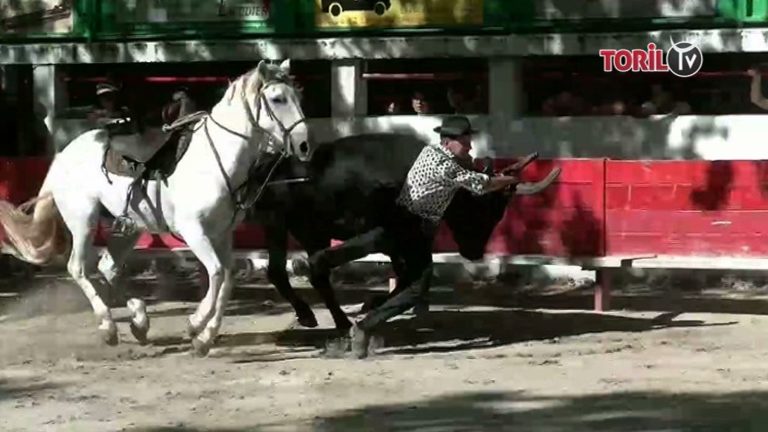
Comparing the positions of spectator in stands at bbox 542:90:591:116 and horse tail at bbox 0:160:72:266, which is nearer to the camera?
horse tail at bbox 0:160:72:266

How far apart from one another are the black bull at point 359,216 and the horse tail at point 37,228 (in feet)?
5.44

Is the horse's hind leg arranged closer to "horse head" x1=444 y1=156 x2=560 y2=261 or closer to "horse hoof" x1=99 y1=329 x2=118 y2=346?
"horse hoof" x1=99 y1=329 x2=118 y2=346

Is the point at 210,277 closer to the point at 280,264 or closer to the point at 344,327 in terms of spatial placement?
the point at 280,264

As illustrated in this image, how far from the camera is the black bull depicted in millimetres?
11570

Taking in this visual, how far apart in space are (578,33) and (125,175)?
30.5 feet

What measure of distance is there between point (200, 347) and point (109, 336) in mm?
919

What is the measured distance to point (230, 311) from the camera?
14859 millimetres

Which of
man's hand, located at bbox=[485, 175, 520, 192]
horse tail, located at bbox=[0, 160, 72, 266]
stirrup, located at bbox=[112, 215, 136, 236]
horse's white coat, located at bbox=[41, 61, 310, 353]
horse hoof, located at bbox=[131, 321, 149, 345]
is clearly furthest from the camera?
horse tail, located at bbox=[0, 160, 72, 266]

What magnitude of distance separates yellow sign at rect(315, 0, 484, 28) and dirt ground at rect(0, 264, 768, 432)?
593 cm

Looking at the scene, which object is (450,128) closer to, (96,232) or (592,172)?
(96,232)

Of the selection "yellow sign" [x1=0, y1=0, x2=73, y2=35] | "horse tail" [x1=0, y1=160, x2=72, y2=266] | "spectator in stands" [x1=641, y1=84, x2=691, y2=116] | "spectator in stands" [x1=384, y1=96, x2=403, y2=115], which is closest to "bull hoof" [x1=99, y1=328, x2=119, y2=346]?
"horse tail" [x1=0, y1=160, x2=72, y2=266]

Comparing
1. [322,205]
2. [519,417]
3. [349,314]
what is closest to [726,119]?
[349,314]

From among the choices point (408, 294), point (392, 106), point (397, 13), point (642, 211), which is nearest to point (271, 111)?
point (408, 294)

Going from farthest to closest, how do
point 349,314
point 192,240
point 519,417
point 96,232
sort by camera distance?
point 349,314 → point 96,232 → point 192,240 → point 519,417
